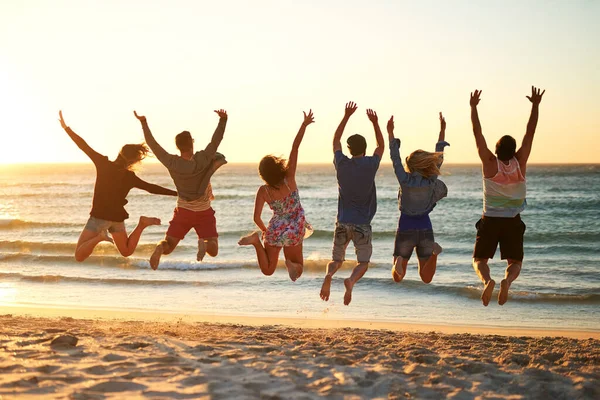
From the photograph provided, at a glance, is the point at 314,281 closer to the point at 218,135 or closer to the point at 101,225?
the point at 101,225

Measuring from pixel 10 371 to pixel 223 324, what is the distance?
15.8 ft

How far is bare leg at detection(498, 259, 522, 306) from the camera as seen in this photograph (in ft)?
27.3

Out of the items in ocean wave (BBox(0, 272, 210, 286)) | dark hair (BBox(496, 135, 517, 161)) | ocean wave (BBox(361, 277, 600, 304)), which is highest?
dark hair (BBox(496, 135, 517, 161))

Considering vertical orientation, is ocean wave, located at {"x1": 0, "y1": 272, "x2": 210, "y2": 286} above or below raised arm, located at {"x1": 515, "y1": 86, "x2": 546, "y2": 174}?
below

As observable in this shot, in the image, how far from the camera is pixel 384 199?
41750mm

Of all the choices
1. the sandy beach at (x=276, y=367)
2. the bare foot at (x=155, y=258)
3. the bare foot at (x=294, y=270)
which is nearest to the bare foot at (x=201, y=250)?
the bare foot at (x=155, y=258)

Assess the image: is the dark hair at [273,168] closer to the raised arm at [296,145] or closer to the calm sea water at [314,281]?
the raised arm at [296,145]

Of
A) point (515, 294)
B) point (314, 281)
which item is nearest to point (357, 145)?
point (515, 294)

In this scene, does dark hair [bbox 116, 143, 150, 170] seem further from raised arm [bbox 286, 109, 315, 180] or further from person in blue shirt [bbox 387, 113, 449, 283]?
person in blue shirt [bbox 387, 113, 449, 283]

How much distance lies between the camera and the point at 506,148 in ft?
26.6

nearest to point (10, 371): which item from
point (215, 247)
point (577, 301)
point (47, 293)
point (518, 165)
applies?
point (215, 247)

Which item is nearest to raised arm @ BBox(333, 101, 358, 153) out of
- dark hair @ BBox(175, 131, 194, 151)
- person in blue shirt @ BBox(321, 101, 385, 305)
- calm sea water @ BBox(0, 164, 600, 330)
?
person in blue shirt @ BBox(321, 101, 385, 305)

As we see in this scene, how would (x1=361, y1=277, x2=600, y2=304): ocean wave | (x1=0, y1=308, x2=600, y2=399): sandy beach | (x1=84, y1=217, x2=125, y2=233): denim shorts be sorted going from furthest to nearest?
(x1=361, y1=277, x2=600, y2=304): ocean wave
(x1=84, y1=217, x2=125, y2=233): denim shorts
(x1=0, y1=308, x2=600, y2=399): sandy beach

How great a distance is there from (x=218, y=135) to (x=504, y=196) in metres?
3.45
